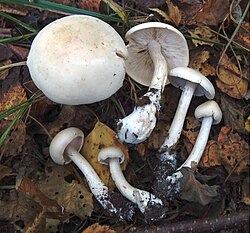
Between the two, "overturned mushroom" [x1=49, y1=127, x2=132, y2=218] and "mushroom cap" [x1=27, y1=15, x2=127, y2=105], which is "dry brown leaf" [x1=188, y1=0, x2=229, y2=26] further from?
"overturned mushroom" [x1=49, y1=127, x2=132, y2=218]

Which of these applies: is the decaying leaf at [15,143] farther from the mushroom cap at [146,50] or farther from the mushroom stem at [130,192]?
the mushroom cap at [146,50]

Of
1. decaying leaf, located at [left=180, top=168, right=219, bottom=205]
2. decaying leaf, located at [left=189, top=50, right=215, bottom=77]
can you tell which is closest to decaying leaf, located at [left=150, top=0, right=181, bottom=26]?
decaying leaf, located at [left=189, top=50, right=215, bottom=77]

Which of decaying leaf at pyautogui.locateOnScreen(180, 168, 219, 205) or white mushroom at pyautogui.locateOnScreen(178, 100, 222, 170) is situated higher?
white mushroom at pyautogui.locateOnScreen(178, 100, 222, 170)

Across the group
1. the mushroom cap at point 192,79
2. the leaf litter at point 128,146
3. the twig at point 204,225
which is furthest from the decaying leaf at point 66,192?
the mushroom cap at point 192,79

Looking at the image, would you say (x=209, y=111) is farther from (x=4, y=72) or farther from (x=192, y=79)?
(x=4, y=72)

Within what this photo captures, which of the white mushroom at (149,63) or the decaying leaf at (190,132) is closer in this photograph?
the white mushroom at (149,63)

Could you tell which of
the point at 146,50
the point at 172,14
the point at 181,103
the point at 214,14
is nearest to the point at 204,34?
the point at 214,14
